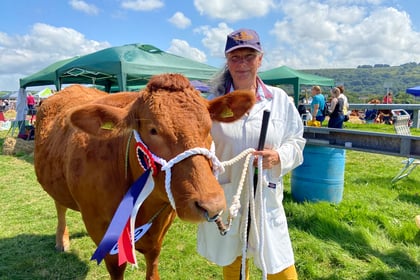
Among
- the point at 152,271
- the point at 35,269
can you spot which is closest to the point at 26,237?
the point at 35,269

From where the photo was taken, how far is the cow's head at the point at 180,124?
1.48 metres

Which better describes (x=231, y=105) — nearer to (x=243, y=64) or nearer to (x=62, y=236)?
(x=243, y=64)

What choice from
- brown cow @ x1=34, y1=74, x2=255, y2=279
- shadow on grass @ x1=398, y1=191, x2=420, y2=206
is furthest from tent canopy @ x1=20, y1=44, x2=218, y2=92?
brown cow @ x1=34, y1=74, x2=255, y2=279

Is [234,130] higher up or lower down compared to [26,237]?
higher up

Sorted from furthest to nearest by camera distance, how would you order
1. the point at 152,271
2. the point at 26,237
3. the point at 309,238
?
the point at 26,237, the point at 309,238, the point at 152,271

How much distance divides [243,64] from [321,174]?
10.3ft

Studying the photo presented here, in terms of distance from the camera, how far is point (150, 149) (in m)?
1.69

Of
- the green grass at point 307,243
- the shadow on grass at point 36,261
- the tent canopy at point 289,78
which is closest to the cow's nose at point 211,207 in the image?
the green grass at point 307,243

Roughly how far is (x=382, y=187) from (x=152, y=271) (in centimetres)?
489

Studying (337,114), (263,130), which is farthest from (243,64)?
(337,114)

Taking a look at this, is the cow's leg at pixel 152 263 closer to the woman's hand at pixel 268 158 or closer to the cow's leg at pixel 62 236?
the woman's hand at pixel 268 158

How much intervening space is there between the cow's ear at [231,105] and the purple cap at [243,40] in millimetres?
338

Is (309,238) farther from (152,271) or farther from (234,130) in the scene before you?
(234,130)

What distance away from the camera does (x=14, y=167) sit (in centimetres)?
841
